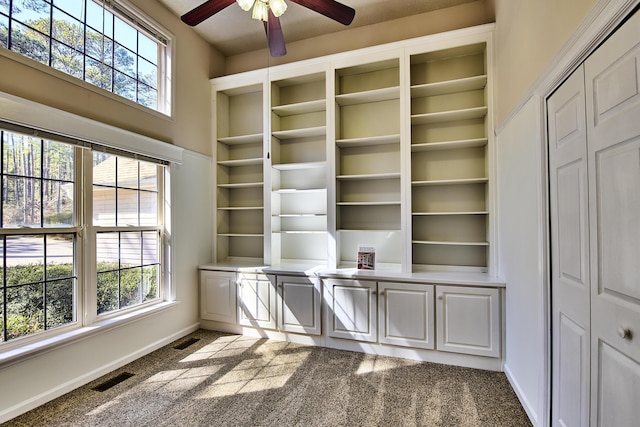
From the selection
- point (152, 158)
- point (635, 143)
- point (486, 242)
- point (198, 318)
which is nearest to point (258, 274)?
point (198, 318)

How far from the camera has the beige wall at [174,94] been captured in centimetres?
222

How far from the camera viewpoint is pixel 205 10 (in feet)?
7.45

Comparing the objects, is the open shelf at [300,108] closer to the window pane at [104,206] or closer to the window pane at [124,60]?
the window pane at [124,60]

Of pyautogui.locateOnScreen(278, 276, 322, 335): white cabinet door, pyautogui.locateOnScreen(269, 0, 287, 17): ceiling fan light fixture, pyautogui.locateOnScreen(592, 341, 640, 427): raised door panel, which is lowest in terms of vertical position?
pyautogui.locateOnScreen(278, 276, 322, 335): white cabinet door

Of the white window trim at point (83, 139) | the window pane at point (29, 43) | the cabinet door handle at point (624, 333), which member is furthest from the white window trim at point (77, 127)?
the cabinet door handle at point (624, 333)

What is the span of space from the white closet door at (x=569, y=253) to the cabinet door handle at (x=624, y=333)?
0.25m

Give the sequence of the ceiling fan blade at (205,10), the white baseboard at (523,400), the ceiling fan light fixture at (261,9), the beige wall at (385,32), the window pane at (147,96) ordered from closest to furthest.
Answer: the white baseboard at (523,400)
the ceiling fan light fixture at (261,9)
the ceiling fan blade at (205,10)
the window pane at (147,96)
the beige wall at (385,32)

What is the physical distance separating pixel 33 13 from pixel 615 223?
3.85 metres

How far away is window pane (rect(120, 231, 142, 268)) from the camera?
9.87 feet

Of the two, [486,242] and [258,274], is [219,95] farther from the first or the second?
[486,242]

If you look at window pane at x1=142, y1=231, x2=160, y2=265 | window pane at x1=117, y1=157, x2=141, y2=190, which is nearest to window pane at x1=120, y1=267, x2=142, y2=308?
window pane at x1=142, y1=231, x2=160, y2=265

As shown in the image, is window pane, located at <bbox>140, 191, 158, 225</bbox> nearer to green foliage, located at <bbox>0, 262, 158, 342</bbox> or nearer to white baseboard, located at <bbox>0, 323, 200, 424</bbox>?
green foliage, located at <bbox>0, 262, 158, 342</bbox>

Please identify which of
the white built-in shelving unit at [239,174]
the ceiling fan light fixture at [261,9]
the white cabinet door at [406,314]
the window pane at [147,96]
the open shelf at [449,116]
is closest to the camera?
the ceiling fan light fixture at [261,9]

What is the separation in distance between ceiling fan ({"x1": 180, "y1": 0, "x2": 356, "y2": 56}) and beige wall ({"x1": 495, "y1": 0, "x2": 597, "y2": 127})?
1.18 m
